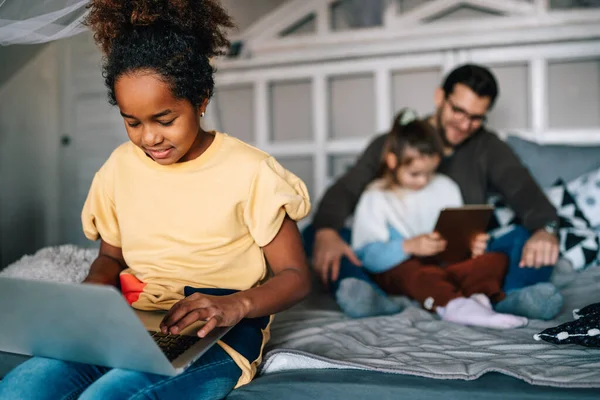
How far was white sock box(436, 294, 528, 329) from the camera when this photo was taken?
1.36m

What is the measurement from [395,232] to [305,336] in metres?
0.74

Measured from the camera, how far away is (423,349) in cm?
119

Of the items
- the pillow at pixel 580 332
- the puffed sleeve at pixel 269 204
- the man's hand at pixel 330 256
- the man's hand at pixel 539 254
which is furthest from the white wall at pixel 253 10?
the pillow at pixel 580 332

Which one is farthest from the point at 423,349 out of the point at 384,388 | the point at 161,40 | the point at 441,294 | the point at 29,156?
the point at 29,156

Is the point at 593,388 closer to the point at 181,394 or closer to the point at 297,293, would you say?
the point at 297,293

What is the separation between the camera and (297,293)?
3.35ft

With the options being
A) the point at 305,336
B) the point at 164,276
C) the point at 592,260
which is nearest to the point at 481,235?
the point at 592,260

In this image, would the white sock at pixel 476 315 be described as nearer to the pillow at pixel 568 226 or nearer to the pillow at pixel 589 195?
the pillow at pixel 568 226

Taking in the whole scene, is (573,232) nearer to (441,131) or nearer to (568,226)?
(568,226)

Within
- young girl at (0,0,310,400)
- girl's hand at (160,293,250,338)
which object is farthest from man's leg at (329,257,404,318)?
girl's hand at (160,293,250,338)

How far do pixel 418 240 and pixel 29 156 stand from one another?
6.07 feet

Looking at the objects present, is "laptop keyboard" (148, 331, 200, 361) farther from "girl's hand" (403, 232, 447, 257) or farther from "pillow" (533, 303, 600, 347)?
"girl's hand" (403, 232, 447, 257)

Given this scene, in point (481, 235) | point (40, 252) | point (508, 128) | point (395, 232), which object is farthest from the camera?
→ point (508, 128)

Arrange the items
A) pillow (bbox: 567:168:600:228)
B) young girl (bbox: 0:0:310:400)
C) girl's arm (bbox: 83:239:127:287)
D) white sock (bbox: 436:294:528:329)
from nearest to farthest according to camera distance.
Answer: young girl (bbox: 0:0:310:400) → girl's arm (bbox: 83:239:127:287) → white sock (bbox: 436:294:528:329) → pillow (bbox: 567:168:600:228)
